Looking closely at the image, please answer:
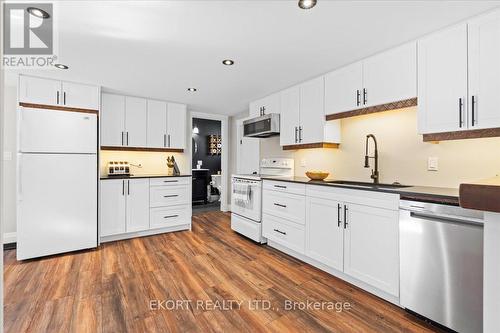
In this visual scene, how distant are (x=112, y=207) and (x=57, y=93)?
1.70 meters

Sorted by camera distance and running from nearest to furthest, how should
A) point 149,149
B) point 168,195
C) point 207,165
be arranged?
point 168,195 → point 149,149 → point 207,165

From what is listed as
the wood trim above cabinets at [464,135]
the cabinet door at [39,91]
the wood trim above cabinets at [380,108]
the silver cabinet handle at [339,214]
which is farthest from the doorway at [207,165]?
the wood trim above cabinets at [464,135]

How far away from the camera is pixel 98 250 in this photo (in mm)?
3256

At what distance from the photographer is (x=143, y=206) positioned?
380cm

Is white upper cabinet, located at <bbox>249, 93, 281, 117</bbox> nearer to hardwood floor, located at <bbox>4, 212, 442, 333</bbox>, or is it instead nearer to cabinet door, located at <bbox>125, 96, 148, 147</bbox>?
cabinet door, located at <bbox>125, 96, 148, 147</bbox>

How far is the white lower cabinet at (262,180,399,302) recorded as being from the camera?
199cm

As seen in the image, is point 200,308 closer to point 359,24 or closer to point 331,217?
point 331,217

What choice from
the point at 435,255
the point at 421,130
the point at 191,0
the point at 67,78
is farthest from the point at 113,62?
the point at 435,255

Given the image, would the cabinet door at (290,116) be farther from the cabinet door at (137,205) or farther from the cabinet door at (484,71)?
the cabinet door at (137,205)

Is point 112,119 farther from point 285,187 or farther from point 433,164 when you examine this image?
point 433,164

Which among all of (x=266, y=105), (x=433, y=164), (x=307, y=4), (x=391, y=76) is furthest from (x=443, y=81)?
(x=266, y=105)

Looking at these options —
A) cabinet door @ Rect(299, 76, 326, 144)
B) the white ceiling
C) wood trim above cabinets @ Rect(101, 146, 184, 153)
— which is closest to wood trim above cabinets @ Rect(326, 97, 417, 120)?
cabinet door @ Rect(299, 76, 326, 144)

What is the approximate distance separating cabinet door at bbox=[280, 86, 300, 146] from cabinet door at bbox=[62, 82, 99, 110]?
2697 mm

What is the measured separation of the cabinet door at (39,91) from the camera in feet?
9.57
